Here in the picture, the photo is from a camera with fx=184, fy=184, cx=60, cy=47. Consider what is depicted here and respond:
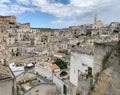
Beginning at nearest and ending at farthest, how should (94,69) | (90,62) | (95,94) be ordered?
(95,94), (94,69), (90,62)

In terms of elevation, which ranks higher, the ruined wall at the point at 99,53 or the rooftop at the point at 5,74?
the ruined wall at the point at 99,53

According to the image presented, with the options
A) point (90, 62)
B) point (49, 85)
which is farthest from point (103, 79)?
point (49, 85)

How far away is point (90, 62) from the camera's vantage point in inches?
478

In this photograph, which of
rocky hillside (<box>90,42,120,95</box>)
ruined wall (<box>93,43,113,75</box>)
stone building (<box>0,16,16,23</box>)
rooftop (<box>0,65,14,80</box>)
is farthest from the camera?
stone building (<box>0,16,16,23</box>)

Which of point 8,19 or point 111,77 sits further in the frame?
point 8,19

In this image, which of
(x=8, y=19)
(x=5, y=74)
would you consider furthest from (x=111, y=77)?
(x=8, y=19)

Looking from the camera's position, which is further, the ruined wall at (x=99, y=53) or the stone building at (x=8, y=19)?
the stone building at (x=8, y=19)

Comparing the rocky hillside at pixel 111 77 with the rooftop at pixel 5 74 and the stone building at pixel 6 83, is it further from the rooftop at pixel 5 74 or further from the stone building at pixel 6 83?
the rooftop at pixel 5 74

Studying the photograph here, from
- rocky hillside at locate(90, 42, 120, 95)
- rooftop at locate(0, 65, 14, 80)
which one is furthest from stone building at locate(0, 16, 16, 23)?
rocky hillside at locate(90, 42, 120, 95)

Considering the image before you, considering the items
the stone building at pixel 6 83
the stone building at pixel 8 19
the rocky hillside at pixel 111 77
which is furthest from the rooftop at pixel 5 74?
the stone building at pixel 8 19

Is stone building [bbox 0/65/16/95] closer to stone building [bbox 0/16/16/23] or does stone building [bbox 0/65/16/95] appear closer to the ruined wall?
the ruined wall

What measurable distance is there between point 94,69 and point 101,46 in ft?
5.30

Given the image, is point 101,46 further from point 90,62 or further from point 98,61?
point 90,62

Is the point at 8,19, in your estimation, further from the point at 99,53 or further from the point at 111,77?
the point at 111,77
